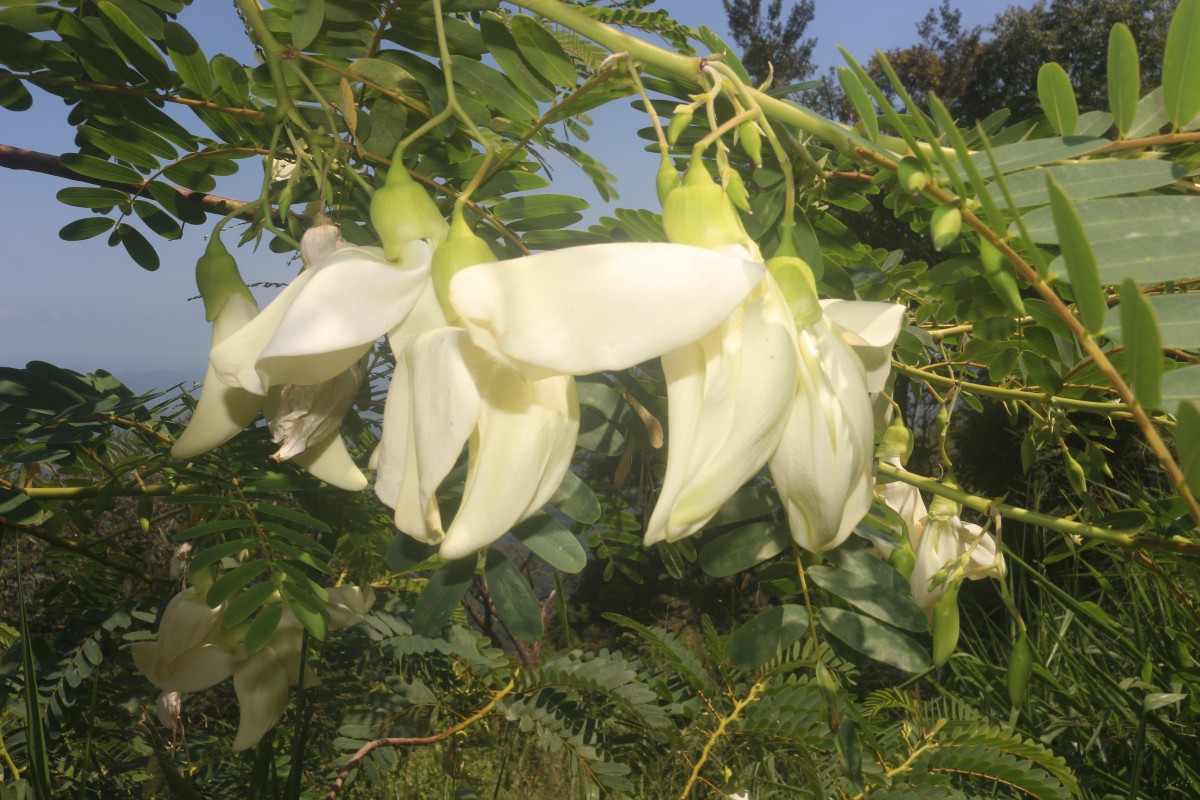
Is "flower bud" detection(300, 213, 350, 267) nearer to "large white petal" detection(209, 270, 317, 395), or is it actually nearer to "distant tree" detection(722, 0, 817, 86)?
"large white petal" detection(209, 270, 317, 395)

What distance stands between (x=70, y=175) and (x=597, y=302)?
0.67 meters

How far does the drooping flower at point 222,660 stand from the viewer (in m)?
0.71

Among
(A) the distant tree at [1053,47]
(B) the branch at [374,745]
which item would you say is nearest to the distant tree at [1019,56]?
(A) the distant tree at [1053,47]

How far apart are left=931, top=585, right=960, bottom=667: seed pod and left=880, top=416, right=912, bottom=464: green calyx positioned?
0.14 metres

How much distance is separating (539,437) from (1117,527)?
447 mm

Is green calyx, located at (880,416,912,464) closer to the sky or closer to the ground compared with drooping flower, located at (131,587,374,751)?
closer to the sky

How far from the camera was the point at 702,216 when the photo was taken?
1.01 ft

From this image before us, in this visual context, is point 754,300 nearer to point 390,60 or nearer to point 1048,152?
point 1048,152

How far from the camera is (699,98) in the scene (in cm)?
34

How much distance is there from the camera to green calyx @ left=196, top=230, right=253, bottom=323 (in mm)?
429

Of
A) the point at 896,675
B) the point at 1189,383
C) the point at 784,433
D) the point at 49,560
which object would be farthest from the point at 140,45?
the point at 896,675

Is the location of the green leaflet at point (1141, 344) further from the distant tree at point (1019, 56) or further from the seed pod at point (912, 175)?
the distant tree at point (1019, 56)

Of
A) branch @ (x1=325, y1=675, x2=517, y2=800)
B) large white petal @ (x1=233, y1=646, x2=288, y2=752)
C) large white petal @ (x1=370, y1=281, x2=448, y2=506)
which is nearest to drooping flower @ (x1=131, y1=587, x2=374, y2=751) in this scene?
large white petal @ (x1=233, y1=646, x2=288, y2=752)

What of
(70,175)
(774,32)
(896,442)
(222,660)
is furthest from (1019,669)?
(774,32)
